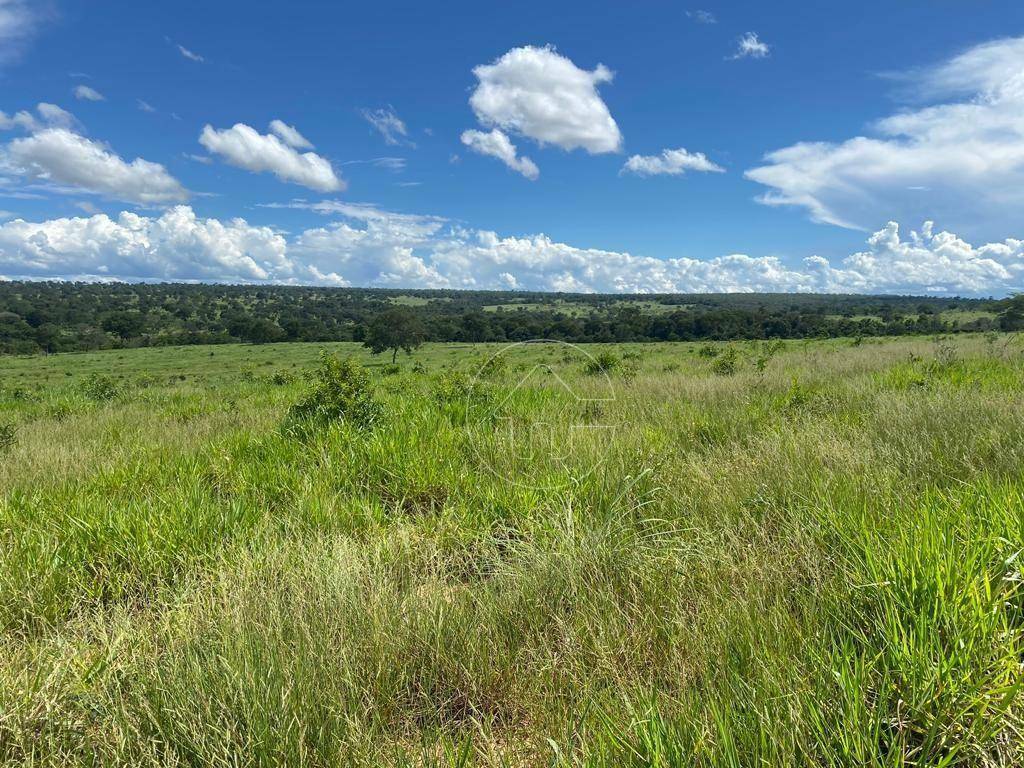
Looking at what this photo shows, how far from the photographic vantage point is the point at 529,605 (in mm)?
2439

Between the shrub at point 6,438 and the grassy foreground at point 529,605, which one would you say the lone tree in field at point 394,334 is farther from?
the grassy foreground at point 529,605

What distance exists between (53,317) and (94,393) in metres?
152

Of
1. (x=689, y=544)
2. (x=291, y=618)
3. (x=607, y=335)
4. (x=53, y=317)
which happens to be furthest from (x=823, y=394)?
(x=53, y=317)

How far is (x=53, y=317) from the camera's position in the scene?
413ft

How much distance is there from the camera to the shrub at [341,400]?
596cm

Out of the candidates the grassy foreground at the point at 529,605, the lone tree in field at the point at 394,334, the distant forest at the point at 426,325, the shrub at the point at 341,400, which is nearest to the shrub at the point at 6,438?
the grassy foreground at the point at 529,605

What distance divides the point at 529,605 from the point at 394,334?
76.8m

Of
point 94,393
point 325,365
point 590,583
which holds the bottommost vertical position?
point 94,393

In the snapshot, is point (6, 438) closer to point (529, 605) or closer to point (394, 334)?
point (529, 605)

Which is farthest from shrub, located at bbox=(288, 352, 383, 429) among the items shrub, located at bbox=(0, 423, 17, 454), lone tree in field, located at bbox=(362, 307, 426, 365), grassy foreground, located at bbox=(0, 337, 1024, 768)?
lone tree in field, located at bbox=(362, 307, 426, 365)

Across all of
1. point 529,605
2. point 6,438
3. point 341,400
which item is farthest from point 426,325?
point 529,605

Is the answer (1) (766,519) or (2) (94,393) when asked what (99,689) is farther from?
A: (2) (94,393)

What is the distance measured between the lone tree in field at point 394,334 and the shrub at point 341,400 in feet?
230

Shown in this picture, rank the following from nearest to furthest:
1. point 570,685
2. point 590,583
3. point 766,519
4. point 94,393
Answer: point 570,685 < point 590,583 < point 766,519 < point 94,393
